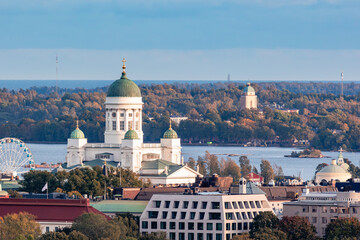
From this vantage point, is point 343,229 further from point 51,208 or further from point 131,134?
point 131,134

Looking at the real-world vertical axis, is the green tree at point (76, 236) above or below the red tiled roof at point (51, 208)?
below

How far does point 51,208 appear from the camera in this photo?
8844 centimetres

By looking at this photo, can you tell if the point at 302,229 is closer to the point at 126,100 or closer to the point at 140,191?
the point at 140,191

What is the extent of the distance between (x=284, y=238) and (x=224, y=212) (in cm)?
531

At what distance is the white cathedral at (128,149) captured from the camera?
116062mm

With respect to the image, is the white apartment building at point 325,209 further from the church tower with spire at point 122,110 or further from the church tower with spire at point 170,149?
the church tower with spire at point 122,110

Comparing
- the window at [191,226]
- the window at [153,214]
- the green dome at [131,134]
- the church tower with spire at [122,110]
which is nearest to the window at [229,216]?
the window at [191,226]

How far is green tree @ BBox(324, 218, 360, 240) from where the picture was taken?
81.6 metres

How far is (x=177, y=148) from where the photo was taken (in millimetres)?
121062

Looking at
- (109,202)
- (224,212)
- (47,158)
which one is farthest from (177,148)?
(47,158)

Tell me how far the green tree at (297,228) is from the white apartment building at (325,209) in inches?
97.3

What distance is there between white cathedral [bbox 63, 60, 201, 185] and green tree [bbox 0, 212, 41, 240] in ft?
102

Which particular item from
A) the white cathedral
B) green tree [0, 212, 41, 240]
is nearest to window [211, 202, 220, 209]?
green tree [0, 212, 41, 240]

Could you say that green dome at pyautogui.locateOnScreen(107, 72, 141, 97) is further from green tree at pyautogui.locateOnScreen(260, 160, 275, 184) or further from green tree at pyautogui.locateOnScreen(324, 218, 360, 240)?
green tree at pyautogui.locateOnScreen(324, 218, 360, 240)
